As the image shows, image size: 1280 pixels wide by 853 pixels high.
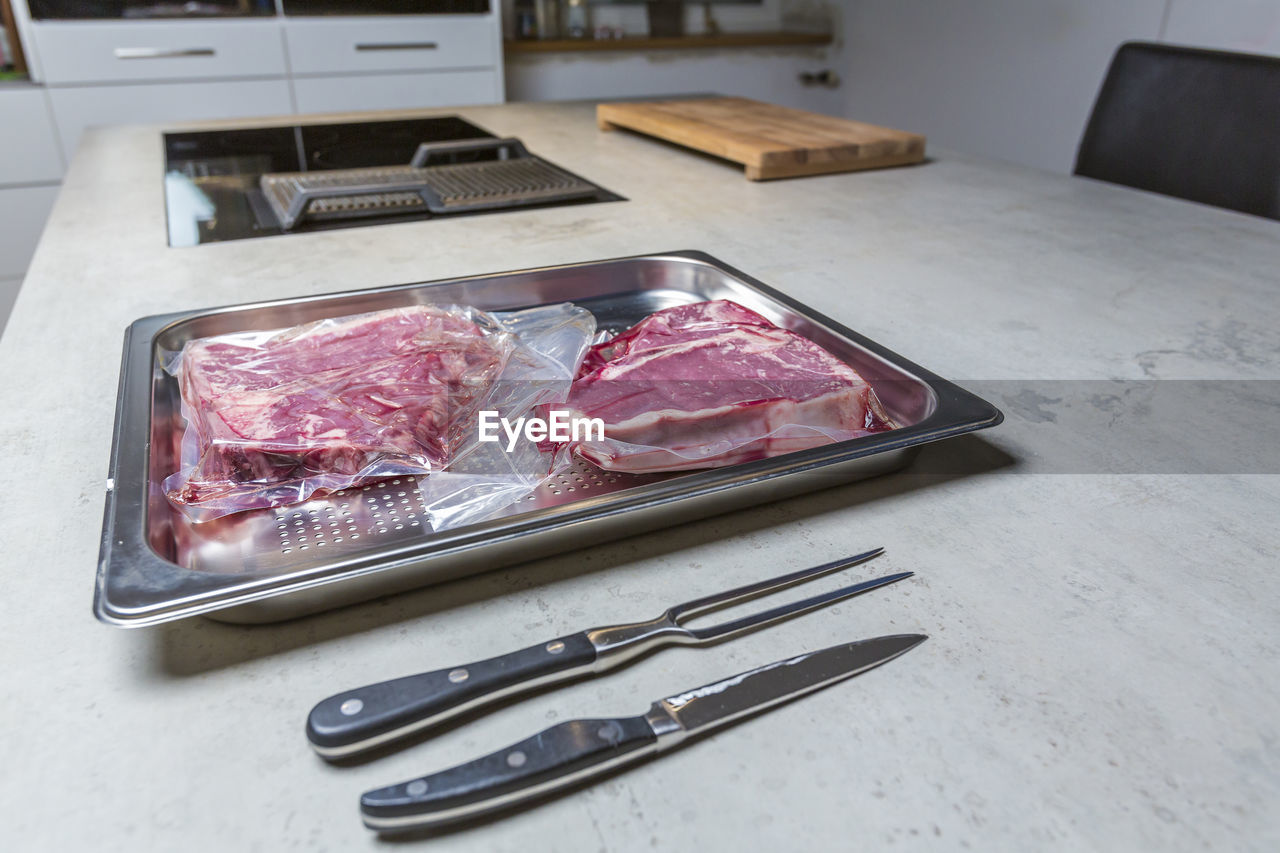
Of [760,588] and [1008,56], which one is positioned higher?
[1008,56]

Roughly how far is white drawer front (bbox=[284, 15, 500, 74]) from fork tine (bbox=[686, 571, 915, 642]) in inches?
114

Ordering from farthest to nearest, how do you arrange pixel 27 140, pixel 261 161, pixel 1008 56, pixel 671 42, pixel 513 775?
pixel 671 42 → pixel 1008 56 → pixel 27 140 → pixel 261 161 → pixel 513 775

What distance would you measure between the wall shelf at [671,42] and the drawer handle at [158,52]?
107 centimetres

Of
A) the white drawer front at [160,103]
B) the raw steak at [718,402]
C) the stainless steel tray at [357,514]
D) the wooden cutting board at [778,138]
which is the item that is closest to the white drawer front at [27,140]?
the white drawer front at [160,103]

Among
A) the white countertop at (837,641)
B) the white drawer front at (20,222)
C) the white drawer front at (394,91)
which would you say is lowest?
the white drawer front at (20,222)

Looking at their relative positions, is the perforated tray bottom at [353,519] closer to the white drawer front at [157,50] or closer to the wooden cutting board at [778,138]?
the wooden cutting board at [778,138]

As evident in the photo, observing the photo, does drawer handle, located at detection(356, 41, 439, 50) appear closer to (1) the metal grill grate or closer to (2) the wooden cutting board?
(2) the wooden cutting board

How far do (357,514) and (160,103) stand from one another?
2.74 meters

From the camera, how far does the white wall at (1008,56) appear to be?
245 centimetres

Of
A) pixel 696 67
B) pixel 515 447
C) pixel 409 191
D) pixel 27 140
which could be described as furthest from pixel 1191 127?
pixel 27 140

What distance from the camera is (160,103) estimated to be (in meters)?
2.64

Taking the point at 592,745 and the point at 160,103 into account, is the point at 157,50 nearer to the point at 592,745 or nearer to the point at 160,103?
the point at 160,103

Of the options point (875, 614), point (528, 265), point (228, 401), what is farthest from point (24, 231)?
point (875, 614)

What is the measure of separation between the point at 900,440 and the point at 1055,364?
0.33m
